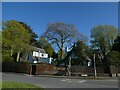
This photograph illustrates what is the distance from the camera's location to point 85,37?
6138 centimetres

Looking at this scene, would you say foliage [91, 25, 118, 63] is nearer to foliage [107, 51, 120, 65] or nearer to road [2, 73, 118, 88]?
foliage [107, 51, 120, 65]

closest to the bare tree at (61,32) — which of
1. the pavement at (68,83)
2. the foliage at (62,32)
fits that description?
the foliage at (62,32)

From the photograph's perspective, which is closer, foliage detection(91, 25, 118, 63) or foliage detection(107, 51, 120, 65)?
foliage detection(107, 51, 120, 65)

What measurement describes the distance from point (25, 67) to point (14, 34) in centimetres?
1401

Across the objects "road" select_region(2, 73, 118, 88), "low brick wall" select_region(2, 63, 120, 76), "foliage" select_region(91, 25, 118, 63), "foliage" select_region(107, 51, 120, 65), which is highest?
"foliage" select_region(91, 25, 118, 63)

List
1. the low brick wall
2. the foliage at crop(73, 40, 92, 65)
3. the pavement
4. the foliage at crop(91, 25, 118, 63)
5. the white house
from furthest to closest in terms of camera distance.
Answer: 1. the white house
2. the foliage at crop(91, 25, 118, 63)
3. the foliage at crop(73, 40, 92, 65)
4. the low brick wall
5. the pavement

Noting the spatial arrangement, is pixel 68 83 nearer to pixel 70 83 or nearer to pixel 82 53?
pixel 70 83

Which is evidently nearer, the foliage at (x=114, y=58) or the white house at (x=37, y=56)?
the foliage at (x=114, y=58)

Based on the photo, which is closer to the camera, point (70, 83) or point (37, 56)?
point (70, 83)

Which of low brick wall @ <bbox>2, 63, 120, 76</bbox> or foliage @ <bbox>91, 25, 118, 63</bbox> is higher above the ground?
foliage @ <bbox>91, 25, 118, 63</bbox>

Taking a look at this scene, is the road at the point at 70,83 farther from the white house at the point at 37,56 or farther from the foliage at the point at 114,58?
the white house at the point at 37,56

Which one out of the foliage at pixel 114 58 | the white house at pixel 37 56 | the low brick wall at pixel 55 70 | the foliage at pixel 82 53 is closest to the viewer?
the low brick wall at pixel 55 70

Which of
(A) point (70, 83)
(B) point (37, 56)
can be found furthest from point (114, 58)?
(B) point (37, 56)

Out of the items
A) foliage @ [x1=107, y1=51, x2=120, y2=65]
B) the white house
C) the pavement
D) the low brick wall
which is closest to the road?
the pavement
